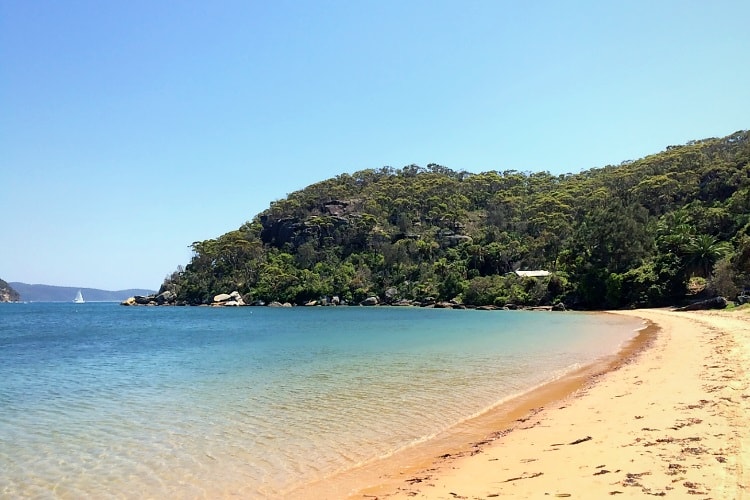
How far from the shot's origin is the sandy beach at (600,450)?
19.8 feet

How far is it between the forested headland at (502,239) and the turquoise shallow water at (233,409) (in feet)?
116

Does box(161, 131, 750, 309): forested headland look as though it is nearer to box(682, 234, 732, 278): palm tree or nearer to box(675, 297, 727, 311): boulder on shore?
box(682, 234, 732, 278): palm tree

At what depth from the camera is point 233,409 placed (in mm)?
12680

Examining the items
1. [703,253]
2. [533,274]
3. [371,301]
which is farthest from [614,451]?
[371,301]

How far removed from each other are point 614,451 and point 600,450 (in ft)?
0.69

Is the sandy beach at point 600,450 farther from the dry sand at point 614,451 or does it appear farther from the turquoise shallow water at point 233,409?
the turquoise shallow water at point 233,409

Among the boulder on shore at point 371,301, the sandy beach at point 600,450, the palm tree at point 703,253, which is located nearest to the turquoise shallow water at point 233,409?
the sandy beach at point 600,450

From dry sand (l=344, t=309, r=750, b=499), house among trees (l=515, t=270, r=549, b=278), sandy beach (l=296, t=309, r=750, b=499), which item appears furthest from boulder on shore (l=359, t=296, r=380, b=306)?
dry sand (l=344, t=309, r=750, b=499)

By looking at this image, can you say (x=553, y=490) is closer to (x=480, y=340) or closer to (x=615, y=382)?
(x=615, y=382)

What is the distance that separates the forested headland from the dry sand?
37724 mm

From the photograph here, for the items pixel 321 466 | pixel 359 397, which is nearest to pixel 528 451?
pixel 321 466

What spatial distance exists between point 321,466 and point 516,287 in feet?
235

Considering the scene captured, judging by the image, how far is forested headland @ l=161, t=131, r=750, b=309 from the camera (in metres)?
56.5

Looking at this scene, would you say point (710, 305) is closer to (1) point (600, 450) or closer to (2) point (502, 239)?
(1) point (600, 450)
